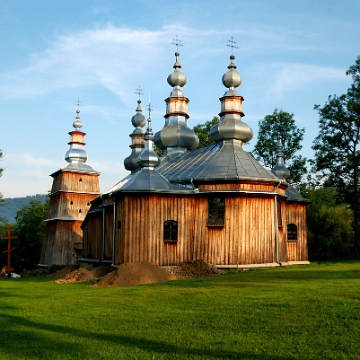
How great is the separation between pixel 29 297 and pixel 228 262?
30.7 feet

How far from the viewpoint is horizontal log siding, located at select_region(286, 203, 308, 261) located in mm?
27141

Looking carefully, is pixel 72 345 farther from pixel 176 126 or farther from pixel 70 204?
pixel 70 204

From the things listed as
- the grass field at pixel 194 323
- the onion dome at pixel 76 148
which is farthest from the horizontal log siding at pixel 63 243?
the grass field at pixel 194 323

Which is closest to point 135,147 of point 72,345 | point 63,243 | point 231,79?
point 63,243

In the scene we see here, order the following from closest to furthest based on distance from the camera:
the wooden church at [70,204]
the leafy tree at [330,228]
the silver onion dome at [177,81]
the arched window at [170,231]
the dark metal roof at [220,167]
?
the arched window at [170,231], the dark metal roof at [220,167], the silver onion dome at [177,81], the wooden church at [70,204], the leafy tree at [330,228]

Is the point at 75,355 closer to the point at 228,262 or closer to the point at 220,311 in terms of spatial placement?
the point at 220,311

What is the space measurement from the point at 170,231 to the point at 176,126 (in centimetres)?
1322

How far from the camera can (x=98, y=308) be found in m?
12.0

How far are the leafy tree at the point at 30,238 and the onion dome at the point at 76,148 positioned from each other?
1251 cm

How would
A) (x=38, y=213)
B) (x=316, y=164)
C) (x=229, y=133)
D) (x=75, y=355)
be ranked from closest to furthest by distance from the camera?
(x=75, y=355), (x=229, y=133), (x=316, y=164), (x=38, y=213)

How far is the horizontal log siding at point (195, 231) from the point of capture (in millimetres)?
21547

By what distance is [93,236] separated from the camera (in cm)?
2978

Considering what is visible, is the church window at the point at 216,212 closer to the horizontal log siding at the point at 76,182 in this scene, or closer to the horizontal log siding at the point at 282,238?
the horizontal log siding at the point at 282,238

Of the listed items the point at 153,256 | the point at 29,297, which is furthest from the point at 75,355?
the point at 153,256
